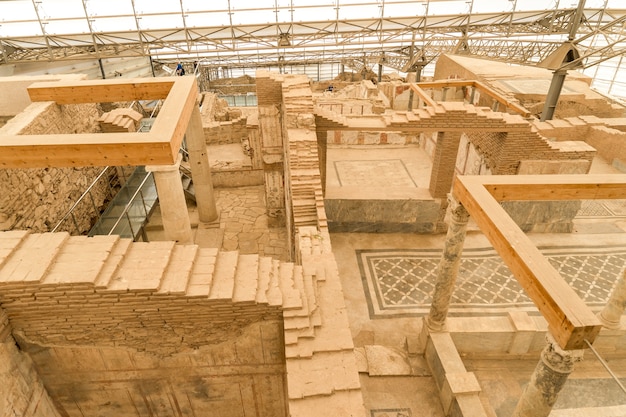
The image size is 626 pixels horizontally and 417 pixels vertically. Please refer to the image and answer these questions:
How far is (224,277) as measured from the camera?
4199mm

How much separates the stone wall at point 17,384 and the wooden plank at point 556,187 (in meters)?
5.41

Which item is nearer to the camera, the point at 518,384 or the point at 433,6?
the point at 518,384

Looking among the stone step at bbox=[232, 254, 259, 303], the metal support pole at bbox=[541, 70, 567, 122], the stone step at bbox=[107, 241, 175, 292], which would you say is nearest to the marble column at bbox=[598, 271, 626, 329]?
the stone step at bbox=[232, 254, 259, 303]

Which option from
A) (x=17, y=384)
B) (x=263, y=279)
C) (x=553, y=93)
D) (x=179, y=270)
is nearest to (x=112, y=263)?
(x=179, y=270)

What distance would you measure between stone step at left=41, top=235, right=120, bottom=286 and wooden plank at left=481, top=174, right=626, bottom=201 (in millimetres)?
4199

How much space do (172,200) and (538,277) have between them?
446 centimetres

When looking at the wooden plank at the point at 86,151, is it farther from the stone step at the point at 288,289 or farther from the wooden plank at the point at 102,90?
the wooden plank at the point at 102,90

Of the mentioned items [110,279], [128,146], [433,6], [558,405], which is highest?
[433,6]

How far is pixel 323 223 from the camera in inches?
244

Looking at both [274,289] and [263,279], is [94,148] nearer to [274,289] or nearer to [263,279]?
[263,279]

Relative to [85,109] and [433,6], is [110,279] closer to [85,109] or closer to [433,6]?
[85,109]

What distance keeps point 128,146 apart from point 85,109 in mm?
4590

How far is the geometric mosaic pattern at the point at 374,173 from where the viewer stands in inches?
386

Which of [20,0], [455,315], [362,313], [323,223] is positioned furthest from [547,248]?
[20,0]
